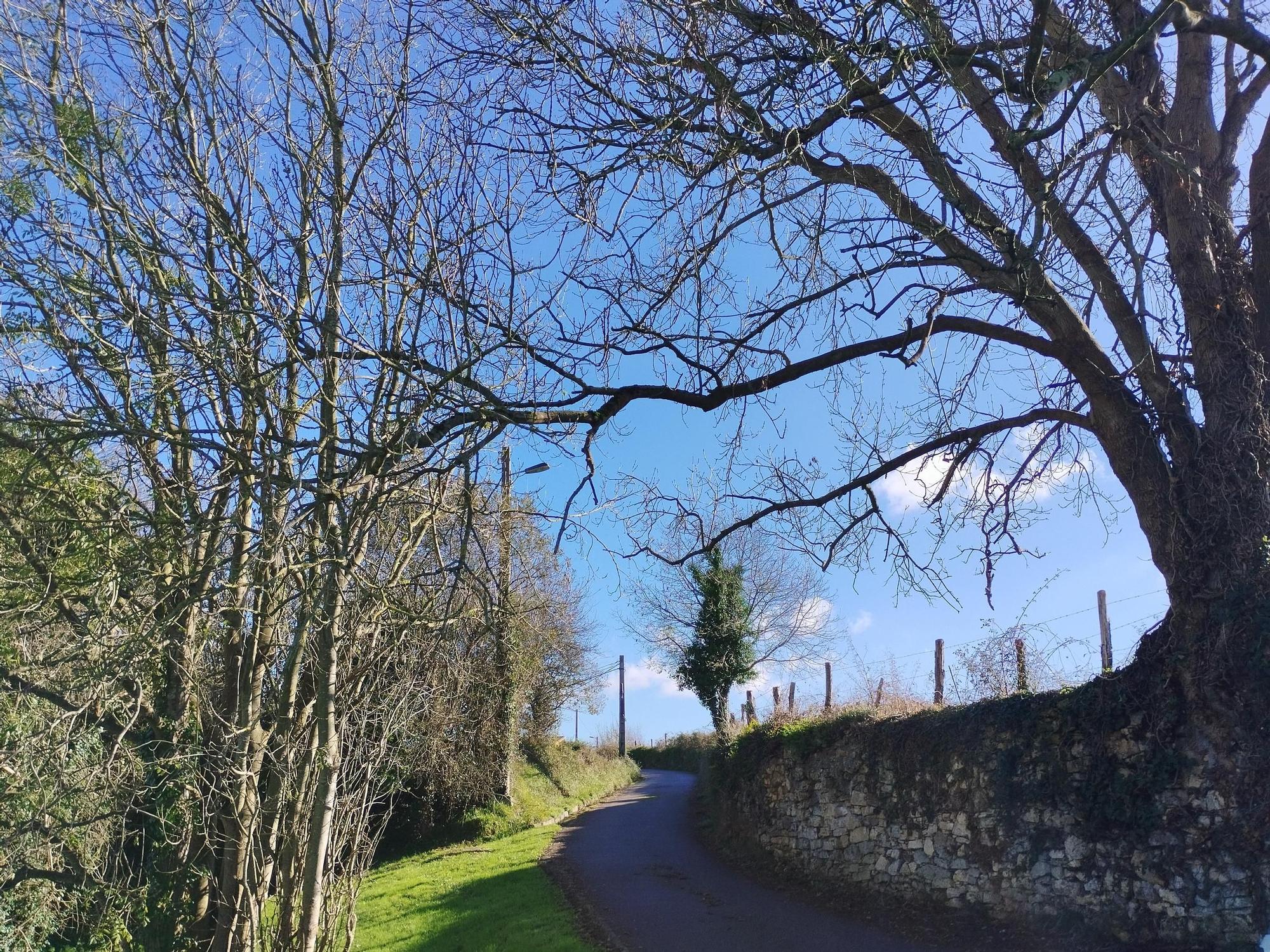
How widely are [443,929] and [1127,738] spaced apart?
9936 mm

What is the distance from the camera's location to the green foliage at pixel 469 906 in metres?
12.6

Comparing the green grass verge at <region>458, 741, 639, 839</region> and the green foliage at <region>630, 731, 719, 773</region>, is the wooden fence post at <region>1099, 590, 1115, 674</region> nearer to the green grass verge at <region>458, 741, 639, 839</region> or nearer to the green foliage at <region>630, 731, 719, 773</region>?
the green grass verge at <region>458, 741, 639, 839</region>

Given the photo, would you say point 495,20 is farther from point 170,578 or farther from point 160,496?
point 170,578

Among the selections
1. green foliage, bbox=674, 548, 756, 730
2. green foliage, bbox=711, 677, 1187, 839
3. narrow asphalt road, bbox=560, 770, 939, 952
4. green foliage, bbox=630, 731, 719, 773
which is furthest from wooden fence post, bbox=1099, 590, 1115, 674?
green foliage, bbox=630, 731, 719, 773

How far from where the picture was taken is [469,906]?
1488 cm

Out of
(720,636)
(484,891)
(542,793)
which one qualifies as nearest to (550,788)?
(542,793)

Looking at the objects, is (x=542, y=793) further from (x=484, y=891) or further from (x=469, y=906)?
(x=469, y=906)

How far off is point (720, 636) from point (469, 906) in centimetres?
1016

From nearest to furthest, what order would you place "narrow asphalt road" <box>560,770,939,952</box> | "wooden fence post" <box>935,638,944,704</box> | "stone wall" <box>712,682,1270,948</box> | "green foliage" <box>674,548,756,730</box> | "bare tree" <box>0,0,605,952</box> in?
"bare tree" <box>0,0,605,952</box> < "stone wall" <box>712,682,1270,948</box> < "narrow asphalt road" <box>560,770,939,952</box> < "wooden fence post" <box>935,638,944,704</box> < "green foliage" <box>674,548,756,730</box>

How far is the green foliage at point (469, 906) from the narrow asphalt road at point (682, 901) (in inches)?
29.1

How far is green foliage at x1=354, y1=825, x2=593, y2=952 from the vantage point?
12609mm

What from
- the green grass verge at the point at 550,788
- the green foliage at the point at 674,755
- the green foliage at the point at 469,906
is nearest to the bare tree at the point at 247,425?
the green foliage at the point at 469,906

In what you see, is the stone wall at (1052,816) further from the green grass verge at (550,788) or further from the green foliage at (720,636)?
the green grass verge at (550,788)

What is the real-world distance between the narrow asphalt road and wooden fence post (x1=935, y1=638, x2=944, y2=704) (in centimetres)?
345
